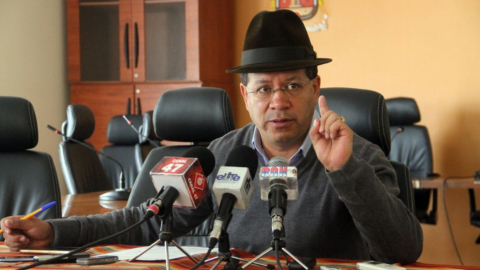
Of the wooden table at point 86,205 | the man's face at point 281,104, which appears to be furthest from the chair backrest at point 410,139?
the man's face at point 281,104

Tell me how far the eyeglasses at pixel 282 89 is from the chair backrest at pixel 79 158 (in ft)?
8.85

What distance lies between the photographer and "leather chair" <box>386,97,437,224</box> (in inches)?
188

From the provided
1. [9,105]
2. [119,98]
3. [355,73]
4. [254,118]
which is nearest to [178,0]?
[119,98]

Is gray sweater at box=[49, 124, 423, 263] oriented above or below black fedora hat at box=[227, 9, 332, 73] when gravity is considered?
below

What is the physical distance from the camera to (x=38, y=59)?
5.91 metres

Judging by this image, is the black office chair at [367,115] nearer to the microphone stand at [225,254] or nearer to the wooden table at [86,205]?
Answer: the microphone stand at [225,254]

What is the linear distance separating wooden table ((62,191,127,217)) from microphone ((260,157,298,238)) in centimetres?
174

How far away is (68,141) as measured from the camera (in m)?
4.43

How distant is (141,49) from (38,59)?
2.84 ft

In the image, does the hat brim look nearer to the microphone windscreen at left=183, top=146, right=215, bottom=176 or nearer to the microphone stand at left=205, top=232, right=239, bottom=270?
the microphone windscreen at left=183, top=146, right=215, bottom=176

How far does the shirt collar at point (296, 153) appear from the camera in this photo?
179 cm

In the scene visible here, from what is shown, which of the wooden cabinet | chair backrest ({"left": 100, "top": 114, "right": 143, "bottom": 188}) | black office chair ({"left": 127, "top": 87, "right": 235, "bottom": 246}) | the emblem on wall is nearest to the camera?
black office chair ({"left": 127, "top": 87, "right": 235, "bottom": 246})

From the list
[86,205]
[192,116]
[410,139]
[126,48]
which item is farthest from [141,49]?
[192,116]

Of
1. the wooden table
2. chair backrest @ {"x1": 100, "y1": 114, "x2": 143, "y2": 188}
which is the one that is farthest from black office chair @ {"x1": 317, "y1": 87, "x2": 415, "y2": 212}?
chair backrest @ {"x1": 100, "y1": 114, "x2": 143, "y2": 188}
